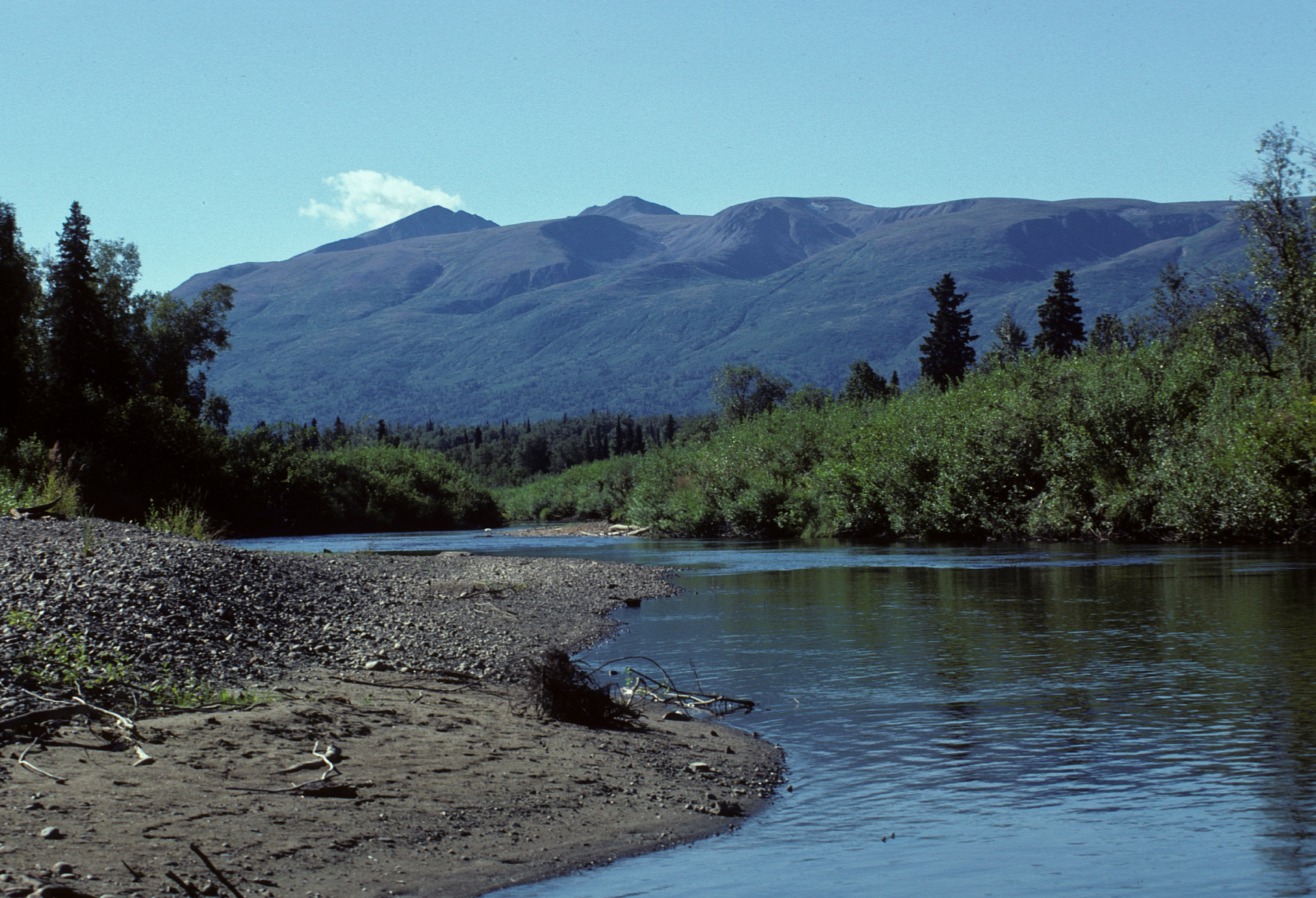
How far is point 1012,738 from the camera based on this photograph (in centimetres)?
1220

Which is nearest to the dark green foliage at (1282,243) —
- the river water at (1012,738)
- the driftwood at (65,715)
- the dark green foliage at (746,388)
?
the river water at (1012,738)

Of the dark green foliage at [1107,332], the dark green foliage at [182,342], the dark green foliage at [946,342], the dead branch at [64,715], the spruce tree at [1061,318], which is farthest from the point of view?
the dark green foliage at [946,342]

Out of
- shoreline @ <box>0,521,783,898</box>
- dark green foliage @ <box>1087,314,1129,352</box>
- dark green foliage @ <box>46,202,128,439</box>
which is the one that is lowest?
shoreline @ <box>0,521,783,898</box>

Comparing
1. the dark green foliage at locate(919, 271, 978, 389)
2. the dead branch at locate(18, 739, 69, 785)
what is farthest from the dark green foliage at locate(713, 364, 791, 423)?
the dead branch at locate(18, 739, 69, 785)

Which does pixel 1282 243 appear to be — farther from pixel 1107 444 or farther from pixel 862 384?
pixel 862 384

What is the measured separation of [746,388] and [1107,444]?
365 feet

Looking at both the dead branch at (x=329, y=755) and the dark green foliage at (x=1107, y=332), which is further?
the dark green foliage at (x=1107, y=332)

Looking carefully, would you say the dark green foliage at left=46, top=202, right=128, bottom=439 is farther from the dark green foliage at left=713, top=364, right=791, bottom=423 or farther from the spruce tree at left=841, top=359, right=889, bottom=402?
the dark green foliage at left=713, top=364, right=791, bottom=423

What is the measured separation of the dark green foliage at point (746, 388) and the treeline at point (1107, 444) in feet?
249

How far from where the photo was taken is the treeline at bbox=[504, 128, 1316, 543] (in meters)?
42.3

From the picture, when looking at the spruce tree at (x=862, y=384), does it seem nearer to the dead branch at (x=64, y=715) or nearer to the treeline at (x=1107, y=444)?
the treeline at (x=1107, y=444)

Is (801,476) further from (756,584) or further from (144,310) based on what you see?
(144,310)

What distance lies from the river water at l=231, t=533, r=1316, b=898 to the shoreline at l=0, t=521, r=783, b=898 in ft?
2.37

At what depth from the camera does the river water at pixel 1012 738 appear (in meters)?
8.08
